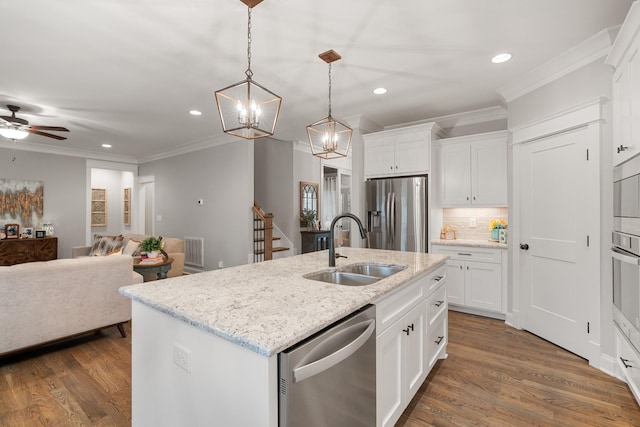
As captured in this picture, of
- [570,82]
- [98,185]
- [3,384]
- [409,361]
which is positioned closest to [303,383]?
[409,361]

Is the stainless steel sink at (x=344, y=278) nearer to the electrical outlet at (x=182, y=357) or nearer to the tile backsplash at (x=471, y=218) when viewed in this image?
the electrical outlet at (x=182, y=357)

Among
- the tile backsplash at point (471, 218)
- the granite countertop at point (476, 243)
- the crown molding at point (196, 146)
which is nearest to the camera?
the granite countertop at point (476, 243)

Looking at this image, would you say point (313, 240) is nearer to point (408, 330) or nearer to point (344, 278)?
point (344, 278)

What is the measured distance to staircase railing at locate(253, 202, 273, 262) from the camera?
17.4 ft

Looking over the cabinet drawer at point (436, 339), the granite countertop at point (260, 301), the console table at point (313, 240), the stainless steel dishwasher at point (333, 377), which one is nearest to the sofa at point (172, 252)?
the console table at point (313, 240)

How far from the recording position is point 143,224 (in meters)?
7.99

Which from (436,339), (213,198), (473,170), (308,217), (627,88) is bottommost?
(436,339)

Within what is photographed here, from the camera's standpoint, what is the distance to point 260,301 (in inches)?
50.4

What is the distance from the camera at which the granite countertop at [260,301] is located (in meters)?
0.97

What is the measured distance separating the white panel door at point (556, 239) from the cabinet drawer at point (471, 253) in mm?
319

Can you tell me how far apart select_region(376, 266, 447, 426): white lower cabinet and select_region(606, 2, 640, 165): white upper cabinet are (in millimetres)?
1479

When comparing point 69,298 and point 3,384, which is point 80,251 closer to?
point 69,298

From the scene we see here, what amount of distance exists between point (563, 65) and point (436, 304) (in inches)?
95.3

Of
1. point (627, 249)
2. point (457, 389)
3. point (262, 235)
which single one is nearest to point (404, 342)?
point (457, 389)
